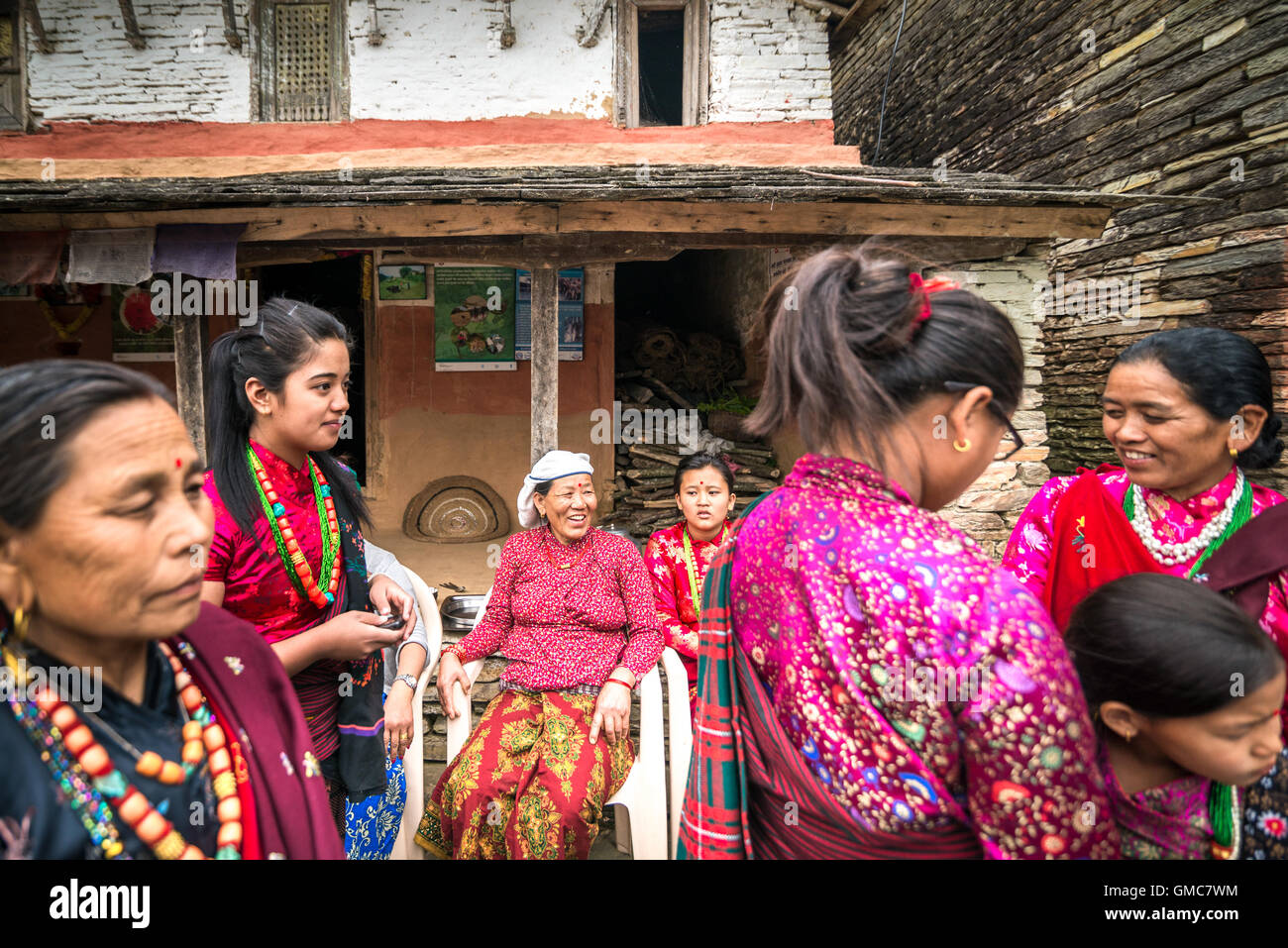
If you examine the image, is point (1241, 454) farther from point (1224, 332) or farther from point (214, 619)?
point (214, 619)

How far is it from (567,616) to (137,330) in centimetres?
719

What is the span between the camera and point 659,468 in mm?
8039

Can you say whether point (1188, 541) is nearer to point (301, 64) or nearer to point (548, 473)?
point (548, 473)

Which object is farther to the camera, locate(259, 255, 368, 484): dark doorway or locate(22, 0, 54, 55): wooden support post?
locate(259, 255, 368, 484): dark doorway

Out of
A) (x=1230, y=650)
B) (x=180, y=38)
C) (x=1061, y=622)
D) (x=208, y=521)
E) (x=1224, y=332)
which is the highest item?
(x=180, y=38)

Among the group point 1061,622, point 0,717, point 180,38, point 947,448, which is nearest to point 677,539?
point 1061,622

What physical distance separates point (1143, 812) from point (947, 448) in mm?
764

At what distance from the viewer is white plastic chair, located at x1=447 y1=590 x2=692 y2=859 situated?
2.68m

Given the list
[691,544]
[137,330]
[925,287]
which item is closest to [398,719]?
[691,544]

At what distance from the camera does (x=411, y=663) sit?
7.73 feet

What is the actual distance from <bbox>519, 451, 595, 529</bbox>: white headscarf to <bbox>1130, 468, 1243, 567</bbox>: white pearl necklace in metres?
1.92

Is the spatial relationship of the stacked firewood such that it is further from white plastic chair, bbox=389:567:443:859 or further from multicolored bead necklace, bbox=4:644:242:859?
multicolored bead necklace, bbox=4:644:242:859

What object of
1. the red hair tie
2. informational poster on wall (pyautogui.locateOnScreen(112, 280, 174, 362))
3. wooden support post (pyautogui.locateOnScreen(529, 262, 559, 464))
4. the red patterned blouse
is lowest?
the red patterned blouse

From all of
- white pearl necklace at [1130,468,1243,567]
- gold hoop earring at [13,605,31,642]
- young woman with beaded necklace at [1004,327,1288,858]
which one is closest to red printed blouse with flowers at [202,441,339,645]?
gold hoop earring at [13,605,31,642]
